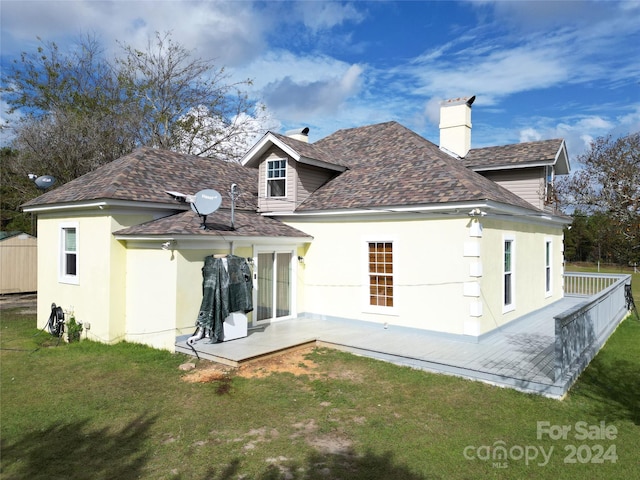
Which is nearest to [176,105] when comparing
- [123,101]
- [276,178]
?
[123,101]

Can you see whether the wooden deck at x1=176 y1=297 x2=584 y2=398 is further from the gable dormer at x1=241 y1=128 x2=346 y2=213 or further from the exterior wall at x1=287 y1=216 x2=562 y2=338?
the gable dormer at x1=241 y1=128 x2=346 y2=213

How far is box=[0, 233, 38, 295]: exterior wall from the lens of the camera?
67.7 ft

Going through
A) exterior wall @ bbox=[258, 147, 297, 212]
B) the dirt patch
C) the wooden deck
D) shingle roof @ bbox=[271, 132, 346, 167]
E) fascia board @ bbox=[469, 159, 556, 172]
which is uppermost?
shingle roof @ bbox=[271, 132, 346, 167]

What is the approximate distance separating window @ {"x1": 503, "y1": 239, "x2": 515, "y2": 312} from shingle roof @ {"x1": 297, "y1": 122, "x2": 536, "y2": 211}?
1345 millimetres

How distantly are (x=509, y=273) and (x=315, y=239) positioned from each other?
604cm

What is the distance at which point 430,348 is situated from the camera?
10.2 metres

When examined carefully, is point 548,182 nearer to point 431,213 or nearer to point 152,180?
point 431,213

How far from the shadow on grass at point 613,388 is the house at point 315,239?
8.46ft

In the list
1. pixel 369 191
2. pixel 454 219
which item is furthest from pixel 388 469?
pixel 369 191

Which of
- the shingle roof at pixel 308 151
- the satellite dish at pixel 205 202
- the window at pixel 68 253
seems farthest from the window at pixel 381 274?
the window at pixel 68 253

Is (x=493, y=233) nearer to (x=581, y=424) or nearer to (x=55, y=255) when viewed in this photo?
(x=581, y=424)

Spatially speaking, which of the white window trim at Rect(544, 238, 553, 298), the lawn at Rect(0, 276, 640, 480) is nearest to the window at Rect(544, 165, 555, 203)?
the white window trim at Rect(544, 238, 553, 298)

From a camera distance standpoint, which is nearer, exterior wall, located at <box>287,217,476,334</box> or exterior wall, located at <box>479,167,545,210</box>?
exterior wall, located at <box>287,217,476,334</box>

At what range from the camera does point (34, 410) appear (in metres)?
7.19
